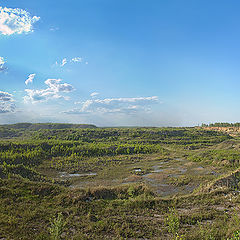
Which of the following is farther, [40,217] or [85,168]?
[85,168]

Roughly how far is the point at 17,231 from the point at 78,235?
343cm

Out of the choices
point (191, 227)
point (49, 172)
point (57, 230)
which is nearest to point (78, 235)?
point (57, 230)

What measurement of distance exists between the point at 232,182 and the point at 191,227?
11.6 meters

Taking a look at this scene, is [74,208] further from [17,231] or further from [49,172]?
[49,172]

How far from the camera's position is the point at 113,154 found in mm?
52375

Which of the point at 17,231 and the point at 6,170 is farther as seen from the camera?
the point at 6,170

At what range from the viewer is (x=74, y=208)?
12.8 m

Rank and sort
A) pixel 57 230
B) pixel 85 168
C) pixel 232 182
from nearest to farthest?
pixel 57 230
pixel 232 182
pixel 85 168

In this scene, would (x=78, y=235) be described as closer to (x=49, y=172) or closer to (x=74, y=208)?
(x=74, y=208)

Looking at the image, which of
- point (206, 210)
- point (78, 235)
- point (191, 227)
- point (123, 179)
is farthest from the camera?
point (123, 179)

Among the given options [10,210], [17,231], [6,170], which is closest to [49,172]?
[6,170]

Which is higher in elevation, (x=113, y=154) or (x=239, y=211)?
(x=239, y=211)

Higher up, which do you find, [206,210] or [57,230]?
[57,230]

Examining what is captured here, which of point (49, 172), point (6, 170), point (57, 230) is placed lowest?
point (49, 172)
